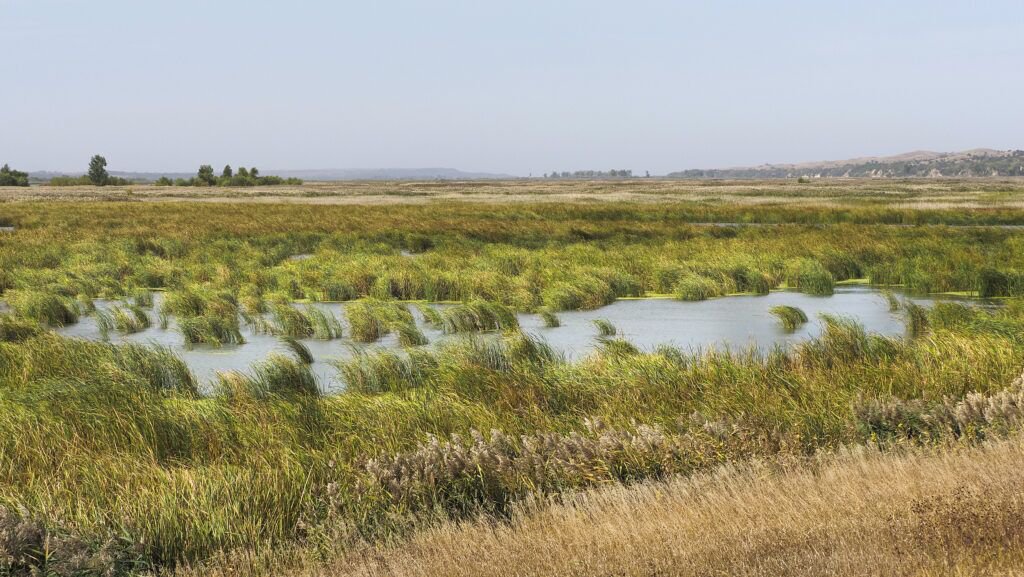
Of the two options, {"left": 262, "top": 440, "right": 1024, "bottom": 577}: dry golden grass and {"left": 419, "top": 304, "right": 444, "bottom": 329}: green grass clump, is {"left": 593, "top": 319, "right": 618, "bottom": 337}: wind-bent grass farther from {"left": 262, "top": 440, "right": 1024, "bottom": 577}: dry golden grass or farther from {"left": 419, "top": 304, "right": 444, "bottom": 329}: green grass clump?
{"left": 262, "top": 440, "right": 1024, "bottom": 577}: dry golden grass

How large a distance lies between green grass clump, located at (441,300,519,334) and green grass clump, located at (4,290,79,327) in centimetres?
780

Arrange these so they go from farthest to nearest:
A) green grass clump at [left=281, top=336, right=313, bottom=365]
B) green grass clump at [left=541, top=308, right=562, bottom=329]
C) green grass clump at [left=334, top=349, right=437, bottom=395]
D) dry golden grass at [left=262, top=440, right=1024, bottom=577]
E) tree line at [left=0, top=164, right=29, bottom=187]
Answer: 1. tree line at [left=0, top=164, right=29, bottom=187]
2. green grass clump at [left=541, top=308, right=562, bottom=329]
3. green grass clump at [left=281, top=336, right=313, bottom=365]
4. green grass clump at [left=334, top=349, right=437, bottom=395]
5. dry golden grass at [left=262, top=440, right=1024, bottom=577]

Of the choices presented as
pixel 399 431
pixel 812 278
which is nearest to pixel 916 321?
pixel 812 278

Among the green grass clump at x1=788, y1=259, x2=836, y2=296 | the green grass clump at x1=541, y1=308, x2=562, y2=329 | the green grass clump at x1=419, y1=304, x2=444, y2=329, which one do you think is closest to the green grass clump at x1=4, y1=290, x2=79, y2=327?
the green grass clump at x1=419, y1=304, x2=444, y2=329

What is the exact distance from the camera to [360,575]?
501 cm

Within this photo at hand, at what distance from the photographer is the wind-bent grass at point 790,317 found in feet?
53.7

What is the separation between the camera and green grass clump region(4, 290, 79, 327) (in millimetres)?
17594

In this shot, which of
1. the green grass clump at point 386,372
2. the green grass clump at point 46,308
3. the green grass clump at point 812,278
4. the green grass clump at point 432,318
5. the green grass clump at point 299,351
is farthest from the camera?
the green grass clump at point 812,278

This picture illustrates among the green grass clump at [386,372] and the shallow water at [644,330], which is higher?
the green grass clump at [386,372]

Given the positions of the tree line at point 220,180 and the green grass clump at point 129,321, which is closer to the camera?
the green grass clump at point 129,321

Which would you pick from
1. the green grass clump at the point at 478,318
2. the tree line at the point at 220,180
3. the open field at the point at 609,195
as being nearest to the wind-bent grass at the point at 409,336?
the green grass clump at the point at 478,318

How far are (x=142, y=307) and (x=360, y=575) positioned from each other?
654 inches

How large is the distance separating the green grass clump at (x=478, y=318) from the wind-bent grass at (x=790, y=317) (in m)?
5.04

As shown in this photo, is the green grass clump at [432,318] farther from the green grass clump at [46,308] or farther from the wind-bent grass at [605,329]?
the green grass clump at [46,308]
